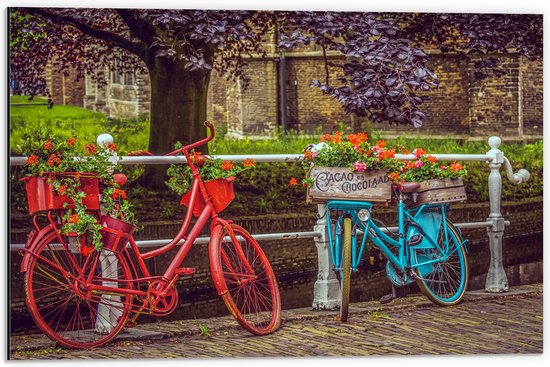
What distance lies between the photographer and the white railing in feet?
19.6

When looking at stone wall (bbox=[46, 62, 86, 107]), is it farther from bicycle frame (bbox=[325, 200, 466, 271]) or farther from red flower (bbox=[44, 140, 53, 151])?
bicycle frame (bbox=[325, 200, 466, 271])

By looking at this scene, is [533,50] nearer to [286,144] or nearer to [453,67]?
[453,67]

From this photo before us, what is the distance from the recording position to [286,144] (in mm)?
6918

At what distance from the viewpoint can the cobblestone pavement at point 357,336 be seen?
18.9ft

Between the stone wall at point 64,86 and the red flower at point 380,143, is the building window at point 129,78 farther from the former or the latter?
the red flower at point 380,143

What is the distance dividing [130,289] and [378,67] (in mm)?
1838

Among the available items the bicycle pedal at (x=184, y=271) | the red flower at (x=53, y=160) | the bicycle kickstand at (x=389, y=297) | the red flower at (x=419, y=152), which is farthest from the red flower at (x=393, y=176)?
the red flower at (x=53, y=160)

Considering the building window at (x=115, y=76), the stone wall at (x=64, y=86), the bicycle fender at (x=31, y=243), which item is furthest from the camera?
the building window at (x=115, y=76)

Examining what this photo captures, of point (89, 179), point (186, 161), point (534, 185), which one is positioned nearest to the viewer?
point (89, 179)

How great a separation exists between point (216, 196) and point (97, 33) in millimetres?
1140

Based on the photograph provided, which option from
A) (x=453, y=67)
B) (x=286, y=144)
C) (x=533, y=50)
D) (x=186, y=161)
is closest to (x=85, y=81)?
(x=186, y=161)

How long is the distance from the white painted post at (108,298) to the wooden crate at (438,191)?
171 cm

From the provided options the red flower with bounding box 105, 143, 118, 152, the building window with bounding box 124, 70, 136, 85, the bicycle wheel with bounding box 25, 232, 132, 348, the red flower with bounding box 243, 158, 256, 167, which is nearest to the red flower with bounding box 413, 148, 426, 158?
the red flower with bounding box 243, 158, 256, 167

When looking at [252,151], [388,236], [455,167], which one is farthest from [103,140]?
[455,167]
